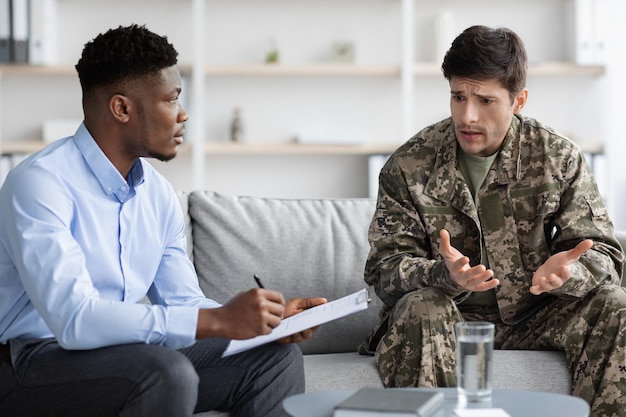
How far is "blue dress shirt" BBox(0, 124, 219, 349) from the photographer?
5.03ft

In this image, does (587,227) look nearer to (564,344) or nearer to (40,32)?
(564,344)

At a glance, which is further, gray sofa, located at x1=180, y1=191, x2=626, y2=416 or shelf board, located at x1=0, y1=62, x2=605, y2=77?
shelf board, located at x1=0, y1=62, x2=605, y2=77

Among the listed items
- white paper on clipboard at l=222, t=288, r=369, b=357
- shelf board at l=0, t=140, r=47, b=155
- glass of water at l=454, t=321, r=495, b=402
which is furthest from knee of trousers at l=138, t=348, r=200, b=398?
shelf board at l=0, t=140, r=47, b=155

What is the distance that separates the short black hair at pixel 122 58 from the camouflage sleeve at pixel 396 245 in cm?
69

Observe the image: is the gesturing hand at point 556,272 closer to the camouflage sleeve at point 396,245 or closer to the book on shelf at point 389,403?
the camouflage sleeve at point 396,245

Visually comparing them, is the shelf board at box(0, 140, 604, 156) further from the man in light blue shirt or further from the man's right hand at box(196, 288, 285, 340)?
the man's right hand at box(196, 288, 285, 340)

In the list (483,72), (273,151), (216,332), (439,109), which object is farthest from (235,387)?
(439,109)

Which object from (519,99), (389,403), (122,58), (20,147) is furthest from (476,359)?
(20,147)

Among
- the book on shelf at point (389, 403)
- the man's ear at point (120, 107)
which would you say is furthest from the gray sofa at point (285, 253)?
the book on shelf at point (389, 403)

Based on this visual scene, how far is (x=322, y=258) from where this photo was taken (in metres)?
2.41

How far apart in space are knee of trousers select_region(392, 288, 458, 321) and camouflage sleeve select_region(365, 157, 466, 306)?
1.6 inches

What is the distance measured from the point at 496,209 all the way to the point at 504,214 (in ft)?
0.07

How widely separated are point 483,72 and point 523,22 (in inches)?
101

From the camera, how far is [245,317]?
1555 millimetres
